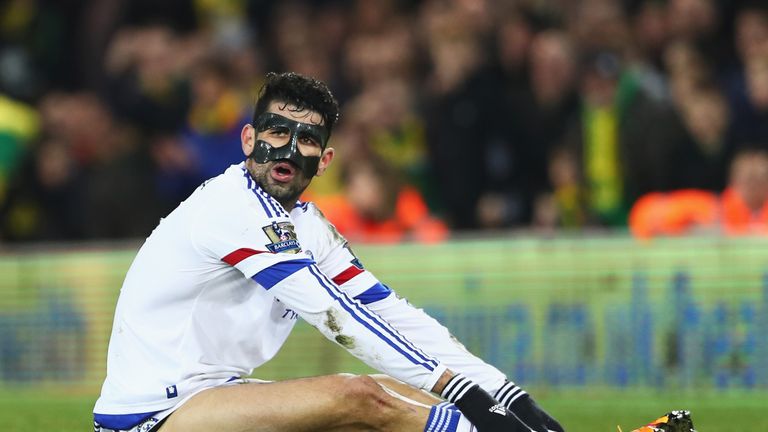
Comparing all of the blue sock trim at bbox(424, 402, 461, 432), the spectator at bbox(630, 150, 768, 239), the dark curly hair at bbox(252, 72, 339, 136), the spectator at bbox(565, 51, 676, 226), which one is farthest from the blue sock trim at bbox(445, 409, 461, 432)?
the spectator at bbox(565, 51, 676, 226)

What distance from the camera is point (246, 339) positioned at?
5.97m

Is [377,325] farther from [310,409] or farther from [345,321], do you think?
[310,409]

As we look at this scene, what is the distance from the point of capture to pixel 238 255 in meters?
5.71

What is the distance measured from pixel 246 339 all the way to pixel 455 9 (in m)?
7.30

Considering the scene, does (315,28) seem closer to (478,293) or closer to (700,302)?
(478,293)

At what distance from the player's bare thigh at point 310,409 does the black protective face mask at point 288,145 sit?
952 millimetres

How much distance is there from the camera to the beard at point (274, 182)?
5.97m

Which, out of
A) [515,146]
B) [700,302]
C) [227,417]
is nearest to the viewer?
[227,417]

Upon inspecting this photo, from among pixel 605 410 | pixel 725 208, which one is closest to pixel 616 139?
pixel 725 208

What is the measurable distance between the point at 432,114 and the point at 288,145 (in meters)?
6.83

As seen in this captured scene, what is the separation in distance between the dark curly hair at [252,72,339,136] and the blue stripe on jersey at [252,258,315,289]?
30.8 inches

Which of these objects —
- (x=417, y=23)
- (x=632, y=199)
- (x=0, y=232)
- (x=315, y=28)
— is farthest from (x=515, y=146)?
(x=0, y=232)

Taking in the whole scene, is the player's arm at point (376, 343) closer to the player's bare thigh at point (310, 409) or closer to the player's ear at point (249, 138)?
the player's bare thigh at point (310, 409)

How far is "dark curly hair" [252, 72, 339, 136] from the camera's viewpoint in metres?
6.02
